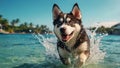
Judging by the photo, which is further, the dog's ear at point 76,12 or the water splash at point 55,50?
the water splash at point 55,50

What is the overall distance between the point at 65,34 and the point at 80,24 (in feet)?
2.40

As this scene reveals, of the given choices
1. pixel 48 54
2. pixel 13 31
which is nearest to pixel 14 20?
pixel 13 31

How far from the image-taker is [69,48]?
7.17 metres

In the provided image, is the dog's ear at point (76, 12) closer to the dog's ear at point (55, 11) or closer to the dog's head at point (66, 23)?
the dog's head at point (66, 23)

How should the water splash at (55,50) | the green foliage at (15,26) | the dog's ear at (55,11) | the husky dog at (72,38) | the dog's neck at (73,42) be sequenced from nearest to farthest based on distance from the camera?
the husky dog at (72,38)
the dog's neck at (73,42)
the dog's ear at (55,11)
the water splash at (55,50)
the green foliage at (15,26)

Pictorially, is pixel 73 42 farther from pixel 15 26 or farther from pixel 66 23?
pixel 15 26

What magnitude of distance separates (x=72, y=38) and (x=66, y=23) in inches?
18.8

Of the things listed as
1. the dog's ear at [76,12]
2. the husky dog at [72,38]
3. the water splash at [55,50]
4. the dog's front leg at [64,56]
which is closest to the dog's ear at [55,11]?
the husky dog at [72,38]

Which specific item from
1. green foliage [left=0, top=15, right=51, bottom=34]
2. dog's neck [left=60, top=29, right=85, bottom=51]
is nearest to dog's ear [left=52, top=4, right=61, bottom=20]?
dog's neck [left=60, top=29, right=85, bottom=51]

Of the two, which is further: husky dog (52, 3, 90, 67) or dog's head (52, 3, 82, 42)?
husky dog (52, 3, 90, 67)

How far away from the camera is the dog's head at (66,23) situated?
6.63 m

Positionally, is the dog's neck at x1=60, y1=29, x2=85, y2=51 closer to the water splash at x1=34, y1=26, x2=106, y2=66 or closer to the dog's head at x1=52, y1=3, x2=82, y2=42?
the dog's head at x1=52, y1=3, x2=82, y2=42

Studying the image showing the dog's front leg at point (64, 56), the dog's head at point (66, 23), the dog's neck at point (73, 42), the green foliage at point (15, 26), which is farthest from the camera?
the green foliage at point (15, 26)

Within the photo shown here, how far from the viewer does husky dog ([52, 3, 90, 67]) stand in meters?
6.87
